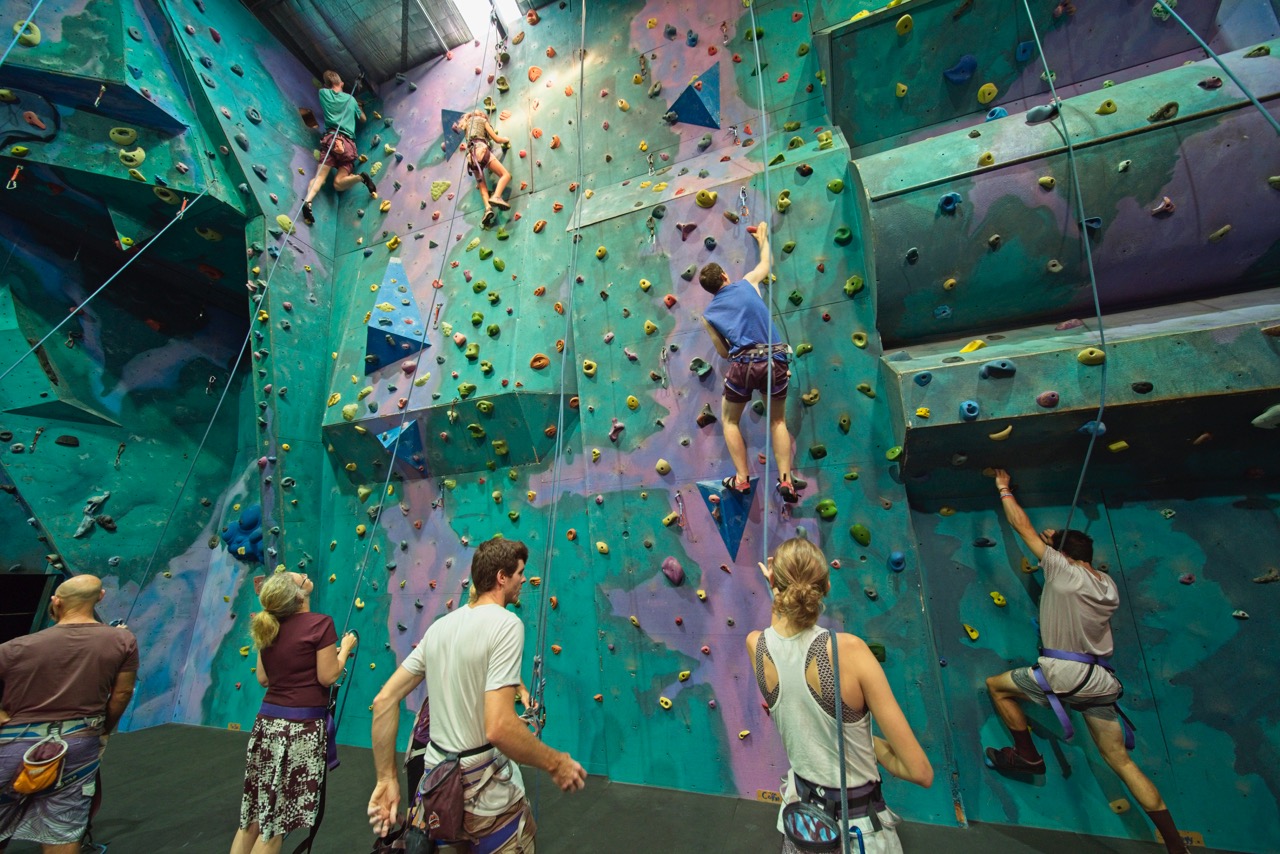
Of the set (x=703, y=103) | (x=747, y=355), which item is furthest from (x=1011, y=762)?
(x=703, y=103)

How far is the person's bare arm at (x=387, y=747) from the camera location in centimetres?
149

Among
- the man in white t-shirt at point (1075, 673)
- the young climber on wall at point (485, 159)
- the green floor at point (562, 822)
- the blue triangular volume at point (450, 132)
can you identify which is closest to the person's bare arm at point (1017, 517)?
the man in white t-shirt at point (1075, 673)

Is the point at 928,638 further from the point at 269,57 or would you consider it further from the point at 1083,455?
A: the point at 269,57

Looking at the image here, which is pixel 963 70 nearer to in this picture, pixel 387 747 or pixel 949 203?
pixel 949 203

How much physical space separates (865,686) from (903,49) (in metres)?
4.07

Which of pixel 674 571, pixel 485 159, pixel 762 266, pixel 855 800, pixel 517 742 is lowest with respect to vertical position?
pixel 855 800

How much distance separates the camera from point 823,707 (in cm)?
132

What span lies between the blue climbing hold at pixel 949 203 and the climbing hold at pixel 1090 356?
1001 millimetres

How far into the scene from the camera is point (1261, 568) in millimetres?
2502

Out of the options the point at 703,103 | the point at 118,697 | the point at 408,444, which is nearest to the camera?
the point at 118,697

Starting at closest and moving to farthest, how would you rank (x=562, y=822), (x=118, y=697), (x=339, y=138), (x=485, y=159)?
(x=118, y=697)
(x=562, y=822)
(x=485, y=159)
(x=339, y=138)

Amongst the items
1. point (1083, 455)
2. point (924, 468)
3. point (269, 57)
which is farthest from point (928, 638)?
point (269, 57)

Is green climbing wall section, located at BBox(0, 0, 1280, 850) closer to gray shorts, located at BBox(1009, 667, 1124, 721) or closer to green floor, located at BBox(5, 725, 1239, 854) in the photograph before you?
green floor, located at BBox(5, 725, 1239, 854)

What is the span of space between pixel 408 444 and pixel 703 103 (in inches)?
151
